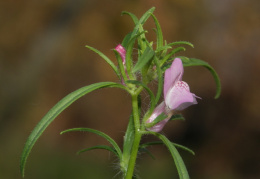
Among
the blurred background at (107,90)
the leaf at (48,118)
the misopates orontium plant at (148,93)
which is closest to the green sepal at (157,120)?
the misopates orontium plant at (148,93)

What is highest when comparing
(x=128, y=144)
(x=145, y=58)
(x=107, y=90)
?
(x=145, y=58)

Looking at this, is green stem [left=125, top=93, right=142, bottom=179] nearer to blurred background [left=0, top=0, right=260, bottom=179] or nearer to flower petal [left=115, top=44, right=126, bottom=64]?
flower petal [left=115, top=44, right=126, bottom=64]

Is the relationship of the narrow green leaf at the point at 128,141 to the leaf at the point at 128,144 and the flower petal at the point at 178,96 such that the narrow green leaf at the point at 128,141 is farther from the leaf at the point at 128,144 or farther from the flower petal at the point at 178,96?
the flower petal at the point at 178,96

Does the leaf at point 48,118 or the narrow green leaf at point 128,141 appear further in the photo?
the narrow green leaf at point 128,141

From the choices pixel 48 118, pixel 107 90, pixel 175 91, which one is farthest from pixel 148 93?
pixel 107 90

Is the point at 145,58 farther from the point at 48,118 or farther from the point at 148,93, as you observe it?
the point at 48,118

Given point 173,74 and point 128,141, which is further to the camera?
point 128,141

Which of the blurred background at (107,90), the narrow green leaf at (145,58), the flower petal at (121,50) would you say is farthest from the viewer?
the blurred background at (107,90)

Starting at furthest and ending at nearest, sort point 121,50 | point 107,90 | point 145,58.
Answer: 1. point 107,90
2. point 121,50
3. point 145,58
